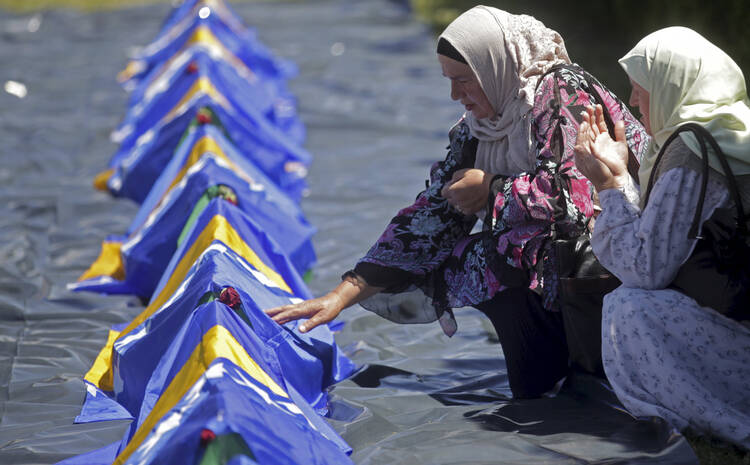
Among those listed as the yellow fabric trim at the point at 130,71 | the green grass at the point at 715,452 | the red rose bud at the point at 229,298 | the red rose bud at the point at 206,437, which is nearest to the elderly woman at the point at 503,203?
the red rose bud at the point at 229,298

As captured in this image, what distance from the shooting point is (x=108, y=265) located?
466 centimetres

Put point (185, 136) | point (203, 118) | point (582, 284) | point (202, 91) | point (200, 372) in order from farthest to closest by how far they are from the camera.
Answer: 1. point (202, 91)
2. point (185, 136)
3. point (203, 118)
4. point (582, 284)
5. point (200, 372)

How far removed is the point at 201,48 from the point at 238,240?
4022 mm

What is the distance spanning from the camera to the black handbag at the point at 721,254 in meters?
2.46

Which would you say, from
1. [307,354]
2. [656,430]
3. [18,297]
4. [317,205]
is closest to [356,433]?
[307,354]

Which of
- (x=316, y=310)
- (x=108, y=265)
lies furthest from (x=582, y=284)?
(x=108, y=265)

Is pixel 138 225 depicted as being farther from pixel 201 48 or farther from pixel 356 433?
pixel 201 48

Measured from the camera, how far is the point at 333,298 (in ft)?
10.5

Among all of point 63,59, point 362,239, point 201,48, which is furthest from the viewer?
point 63,59

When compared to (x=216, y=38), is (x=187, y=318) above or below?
below

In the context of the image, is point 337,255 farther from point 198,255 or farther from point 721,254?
point 721,254

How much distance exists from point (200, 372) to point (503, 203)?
3.57 feet

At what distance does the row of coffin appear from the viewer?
2268 millimetres

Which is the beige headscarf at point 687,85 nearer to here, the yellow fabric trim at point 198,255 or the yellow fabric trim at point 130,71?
the yellow fabric trim at point 198,255
